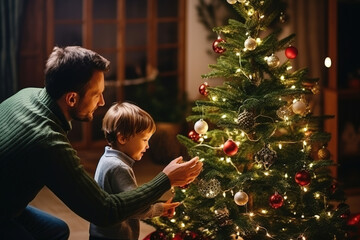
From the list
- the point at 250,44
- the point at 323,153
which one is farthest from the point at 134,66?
the point at 250,44

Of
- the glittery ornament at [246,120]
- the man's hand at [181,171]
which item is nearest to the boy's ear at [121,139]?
the man's hand at [181,171]

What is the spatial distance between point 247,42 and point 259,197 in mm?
746

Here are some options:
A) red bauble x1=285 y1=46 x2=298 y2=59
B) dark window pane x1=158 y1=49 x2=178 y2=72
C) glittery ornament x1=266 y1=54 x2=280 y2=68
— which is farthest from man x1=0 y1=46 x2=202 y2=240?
dark window pane x1=158 y1=49 x2=178 y2=72

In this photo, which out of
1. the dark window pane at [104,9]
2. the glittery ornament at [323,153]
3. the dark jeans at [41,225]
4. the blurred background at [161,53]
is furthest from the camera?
the dark window pane at [104,9]

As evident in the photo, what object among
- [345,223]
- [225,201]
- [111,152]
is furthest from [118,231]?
[345,223]

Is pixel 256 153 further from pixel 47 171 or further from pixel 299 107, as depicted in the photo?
pixel 47 171

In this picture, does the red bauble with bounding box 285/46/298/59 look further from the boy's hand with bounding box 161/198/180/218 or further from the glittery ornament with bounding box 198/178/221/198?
the boy's hand with bounding box 161/198/180/218

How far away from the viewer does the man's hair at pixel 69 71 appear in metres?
2.85

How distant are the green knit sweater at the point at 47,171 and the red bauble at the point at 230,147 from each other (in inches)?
20.2

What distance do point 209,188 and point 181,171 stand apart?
1.39ft

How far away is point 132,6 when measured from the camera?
679 cm

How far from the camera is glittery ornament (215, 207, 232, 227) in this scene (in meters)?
3.39

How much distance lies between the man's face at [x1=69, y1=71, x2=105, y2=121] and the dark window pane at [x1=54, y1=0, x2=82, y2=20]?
12.0ft

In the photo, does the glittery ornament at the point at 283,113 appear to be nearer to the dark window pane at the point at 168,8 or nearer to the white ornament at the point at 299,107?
the white ornament at the point at 299,107
